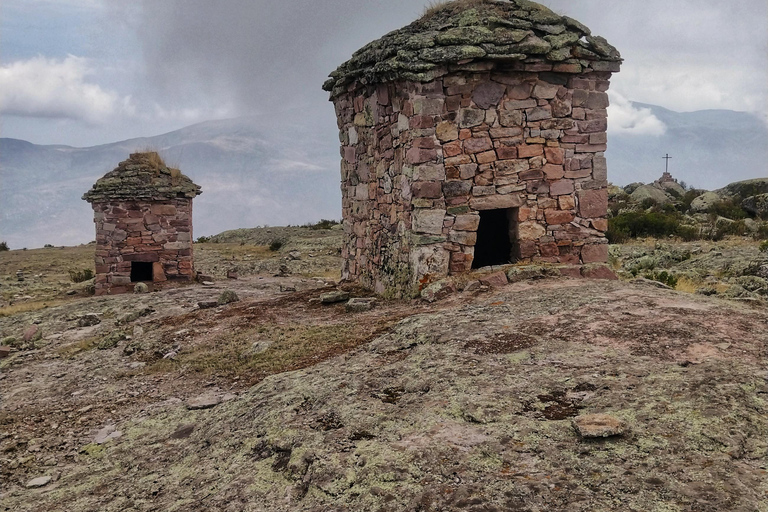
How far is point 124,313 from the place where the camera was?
11.2 metres

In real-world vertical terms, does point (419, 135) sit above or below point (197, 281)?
above

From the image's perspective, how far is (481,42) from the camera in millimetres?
8109

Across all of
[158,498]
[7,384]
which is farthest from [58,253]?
[158,498]

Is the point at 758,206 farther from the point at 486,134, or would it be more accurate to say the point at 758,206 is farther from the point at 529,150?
the point at 486,134

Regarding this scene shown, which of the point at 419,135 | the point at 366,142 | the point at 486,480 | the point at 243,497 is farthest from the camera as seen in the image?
the point at 366,142

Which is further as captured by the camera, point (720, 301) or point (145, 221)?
point (145, 221)

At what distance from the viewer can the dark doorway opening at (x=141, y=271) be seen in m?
16.4

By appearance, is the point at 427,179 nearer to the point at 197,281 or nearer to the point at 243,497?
the point at 243,497

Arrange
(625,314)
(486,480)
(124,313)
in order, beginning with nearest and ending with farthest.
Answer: (486,480) < (625,314) < (124,313)

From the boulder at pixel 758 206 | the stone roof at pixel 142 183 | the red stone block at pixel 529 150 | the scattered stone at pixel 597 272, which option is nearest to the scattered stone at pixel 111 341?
the red stone block at pixel 529 150

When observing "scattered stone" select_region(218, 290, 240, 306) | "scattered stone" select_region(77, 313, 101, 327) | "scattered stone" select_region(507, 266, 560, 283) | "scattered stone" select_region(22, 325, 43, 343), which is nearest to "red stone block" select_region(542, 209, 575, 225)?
"scattered stone" select_region(507, 266, 560, 283)

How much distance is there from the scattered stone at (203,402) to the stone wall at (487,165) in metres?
3.52

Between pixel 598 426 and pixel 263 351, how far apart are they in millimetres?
4207

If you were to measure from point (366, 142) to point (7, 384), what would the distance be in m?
6.05
